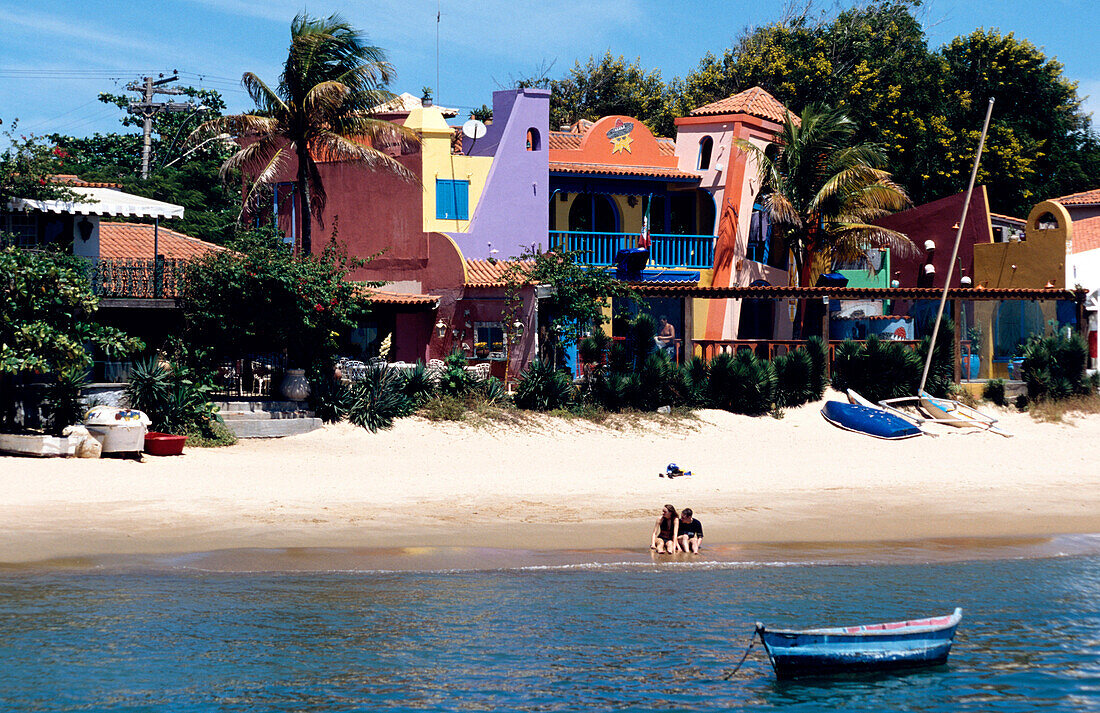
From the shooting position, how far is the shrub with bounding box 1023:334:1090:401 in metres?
31.0

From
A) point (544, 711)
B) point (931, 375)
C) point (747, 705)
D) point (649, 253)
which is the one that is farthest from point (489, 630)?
point (649, 253)

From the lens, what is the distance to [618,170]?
119ft

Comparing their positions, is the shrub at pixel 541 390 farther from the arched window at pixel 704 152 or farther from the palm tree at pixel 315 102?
the arched window at pixel 704 152

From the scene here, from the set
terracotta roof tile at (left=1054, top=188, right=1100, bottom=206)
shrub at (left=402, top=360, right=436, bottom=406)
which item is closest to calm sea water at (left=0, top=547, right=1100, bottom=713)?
shrub at (left=402, top=360, right=436, bottom=406)

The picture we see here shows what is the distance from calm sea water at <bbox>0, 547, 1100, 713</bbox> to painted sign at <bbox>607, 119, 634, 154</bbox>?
21479 mm

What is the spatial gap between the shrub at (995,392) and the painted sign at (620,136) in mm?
12913

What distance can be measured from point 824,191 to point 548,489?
1669 centimetres

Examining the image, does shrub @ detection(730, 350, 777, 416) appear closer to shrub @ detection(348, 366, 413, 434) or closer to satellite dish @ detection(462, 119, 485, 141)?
shrub @ detection(348, 366, 413, 434)

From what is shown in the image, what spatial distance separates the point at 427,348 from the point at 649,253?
797 centimetres

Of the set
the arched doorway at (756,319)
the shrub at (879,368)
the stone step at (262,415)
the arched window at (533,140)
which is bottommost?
the stone step at (262,415)

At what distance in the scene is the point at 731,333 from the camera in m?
36.5

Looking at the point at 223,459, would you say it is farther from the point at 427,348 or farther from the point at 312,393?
the point at 427,348

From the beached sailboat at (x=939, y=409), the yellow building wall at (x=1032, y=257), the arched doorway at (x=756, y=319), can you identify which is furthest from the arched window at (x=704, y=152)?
the beached sailboat at (x=939, y=409)

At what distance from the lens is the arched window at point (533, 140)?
33.9 meters
